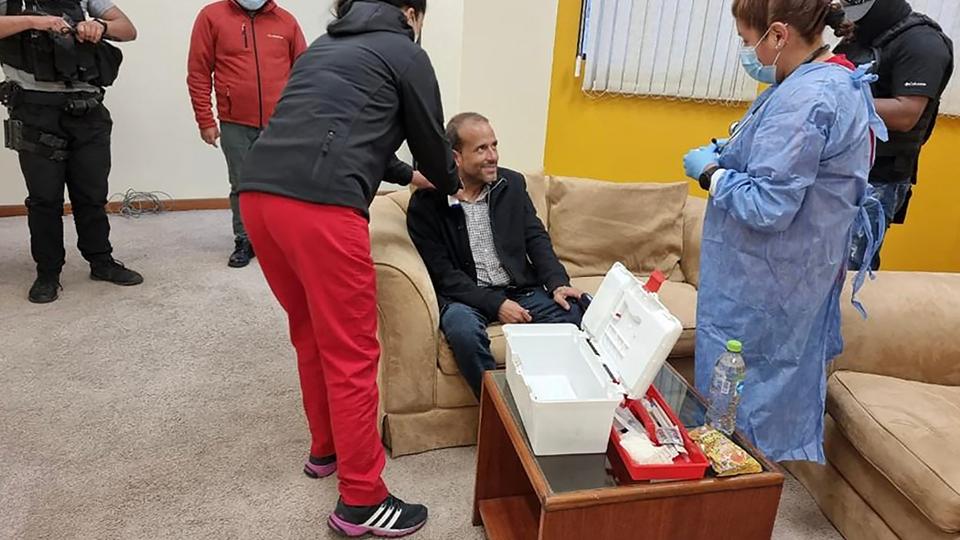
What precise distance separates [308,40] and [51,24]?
178 cm

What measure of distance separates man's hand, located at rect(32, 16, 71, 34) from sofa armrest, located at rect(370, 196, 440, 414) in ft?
5.34

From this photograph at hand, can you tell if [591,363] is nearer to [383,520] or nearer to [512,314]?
[512,314]

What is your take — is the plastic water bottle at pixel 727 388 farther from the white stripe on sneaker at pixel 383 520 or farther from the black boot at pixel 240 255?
the black boot at pixel 240 255

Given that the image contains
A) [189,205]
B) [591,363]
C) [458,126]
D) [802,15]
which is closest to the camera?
[802,15]

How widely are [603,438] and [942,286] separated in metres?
1.35

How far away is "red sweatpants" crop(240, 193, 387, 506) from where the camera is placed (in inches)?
55.0

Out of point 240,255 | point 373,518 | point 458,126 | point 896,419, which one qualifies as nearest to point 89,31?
point 240,255

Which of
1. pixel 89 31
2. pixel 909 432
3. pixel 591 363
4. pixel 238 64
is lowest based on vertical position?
pixel 909 432

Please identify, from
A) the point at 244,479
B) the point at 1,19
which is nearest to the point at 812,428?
the point at 244,479

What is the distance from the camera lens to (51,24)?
2.53m

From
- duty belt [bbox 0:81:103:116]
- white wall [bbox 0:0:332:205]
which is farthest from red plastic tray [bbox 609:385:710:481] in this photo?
white wall [bbox 0:0:332:205]

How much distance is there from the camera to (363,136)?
4.67 feet

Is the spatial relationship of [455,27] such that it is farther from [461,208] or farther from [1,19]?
[1,19]

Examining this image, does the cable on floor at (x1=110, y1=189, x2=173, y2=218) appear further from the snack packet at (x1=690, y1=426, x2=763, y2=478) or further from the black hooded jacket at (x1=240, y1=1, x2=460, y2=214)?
the snack packet at (x1=690, y1=426, x2=763, y2=478)
